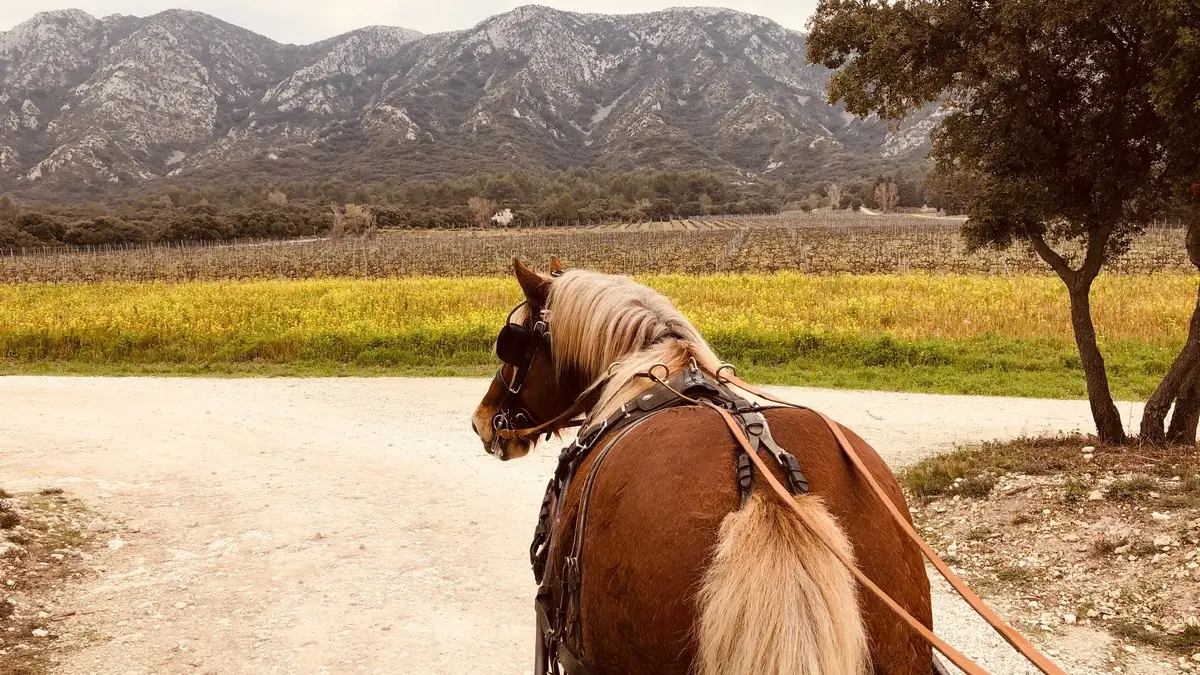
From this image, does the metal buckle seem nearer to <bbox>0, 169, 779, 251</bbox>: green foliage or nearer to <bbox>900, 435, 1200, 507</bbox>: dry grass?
<bbox>900, 435, 1200, 507</bbox>: dry grass

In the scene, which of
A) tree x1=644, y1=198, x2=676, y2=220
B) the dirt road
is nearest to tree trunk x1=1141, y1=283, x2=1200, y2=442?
the dirt road

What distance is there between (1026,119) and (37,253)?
72.4 meters

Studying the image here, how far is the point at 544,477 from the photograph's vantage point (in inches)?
289

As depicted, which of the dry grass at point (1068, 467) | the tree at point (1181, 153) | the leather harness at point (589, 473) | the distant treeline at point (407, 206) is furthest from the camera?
the distant treeline at point (407, 206)

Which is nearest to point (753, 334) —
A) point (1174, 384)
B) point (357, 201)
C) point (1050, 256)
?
point (1050, 256)

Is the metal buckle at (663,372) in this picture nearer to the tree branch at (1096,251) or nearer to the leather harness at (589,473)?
the leather harness at (589,473)

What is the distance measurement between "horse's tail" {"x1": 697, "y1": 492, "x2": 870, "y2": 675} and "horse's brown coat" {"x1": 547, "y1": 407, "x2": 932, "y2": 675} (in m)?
0.09

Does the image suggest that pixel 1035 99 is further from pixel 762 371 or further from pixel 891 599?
pixel 762 371

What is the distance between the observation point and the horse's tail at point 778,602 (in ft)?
4.75

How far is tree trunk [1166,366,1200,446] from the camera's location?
6539 mm

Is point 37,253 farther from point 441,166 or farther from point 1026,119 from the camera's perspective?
point 441,166

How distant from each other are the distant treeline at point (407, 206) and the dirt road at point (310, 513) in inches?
2548

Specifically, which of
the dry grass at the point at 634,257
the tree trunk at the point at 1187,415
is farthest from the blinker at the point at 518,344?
the dry grass at the point at 634,257

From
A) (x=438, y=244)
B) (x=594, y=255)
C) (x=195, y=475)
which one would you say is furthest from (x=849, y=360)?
(x=438, y=244)
